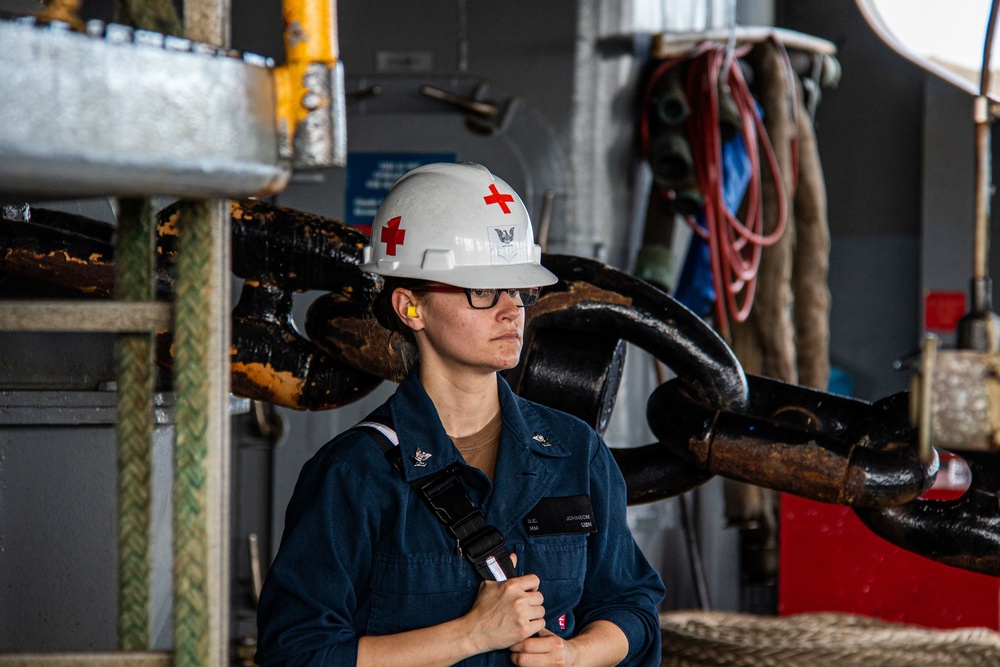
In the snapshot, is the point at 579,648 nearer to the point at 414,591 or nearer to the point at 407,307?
the point at 414,591

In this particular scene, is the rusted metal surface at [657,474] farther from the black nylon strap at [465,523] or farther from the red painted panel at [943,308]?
the red painted panel at [943,308]

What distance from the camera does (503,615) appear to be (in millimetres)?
1448

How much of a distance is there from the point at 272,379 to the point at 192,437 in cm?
86

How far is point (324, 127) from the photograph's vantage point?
111cm

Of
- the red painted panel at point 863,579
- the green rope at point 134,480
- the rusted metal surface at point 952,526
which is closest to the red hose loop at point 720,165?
the red painted panel at point 863,579

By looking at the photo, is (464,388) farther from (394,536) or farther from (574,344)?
(574,344)

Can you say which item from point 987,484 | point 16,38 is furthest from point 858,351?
point 16,38

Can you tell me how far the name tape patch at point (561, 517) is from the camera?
1554 mm

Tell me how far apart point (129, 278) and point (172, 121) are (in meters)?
0.31

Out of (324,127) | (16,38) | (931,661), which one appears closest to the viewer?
(16,38)

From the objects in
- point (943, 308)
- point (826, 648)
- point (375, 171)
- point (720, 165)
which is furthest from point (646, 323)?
point (943, 308)

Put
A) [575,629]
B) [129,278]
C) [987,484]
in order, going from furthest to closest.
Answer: [987,484]
[575,629]
[129,278]

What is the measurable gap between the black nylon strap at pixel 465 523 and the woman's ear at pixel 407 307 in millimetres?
231

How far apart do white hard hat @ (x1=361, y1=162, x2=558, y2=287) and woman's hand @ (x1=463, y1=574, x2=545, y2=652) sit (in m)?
0.42
